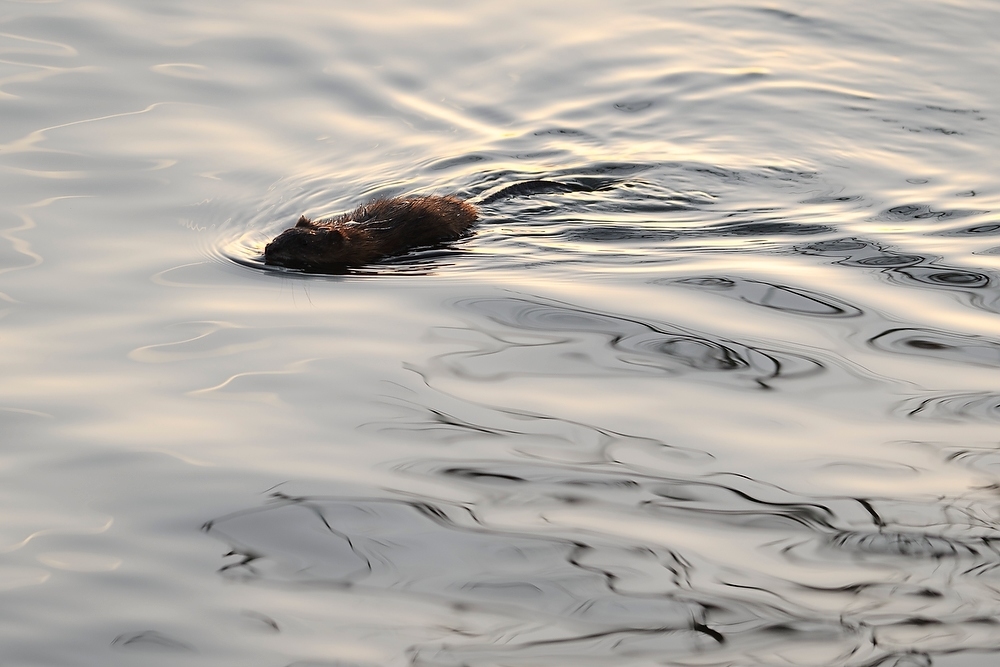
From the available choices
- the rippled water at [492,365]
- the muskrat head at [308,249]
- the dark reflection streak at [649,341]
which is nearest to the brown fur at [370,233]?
the muskrat head at [308,249]

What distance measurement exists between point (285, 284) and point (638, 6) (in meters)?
5.88

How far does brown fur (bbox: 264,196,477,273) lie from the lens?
583cm

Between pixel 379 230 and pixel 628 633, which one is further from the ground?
pixel 379 230

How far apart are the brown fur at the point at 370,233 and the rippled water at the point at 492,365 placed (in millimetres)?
167

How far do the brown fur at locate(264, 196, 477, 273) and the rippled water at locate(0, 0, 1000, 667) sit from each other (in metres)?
0.17

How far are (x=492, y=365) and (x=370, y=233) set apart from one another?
2.15 m

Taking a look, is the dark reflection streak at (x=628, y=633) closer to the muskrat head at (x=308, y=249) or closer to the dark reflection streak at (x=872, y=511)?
the dark reflection streak at (x=872, y=511)

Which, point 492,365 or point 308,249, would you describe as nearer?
point 492,365

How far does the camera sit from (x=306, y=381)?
170 inches

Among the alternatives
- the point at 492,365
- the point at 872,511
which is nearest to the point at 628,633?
the point at 872,511

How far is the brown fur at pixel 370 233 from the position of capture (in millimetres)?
5832

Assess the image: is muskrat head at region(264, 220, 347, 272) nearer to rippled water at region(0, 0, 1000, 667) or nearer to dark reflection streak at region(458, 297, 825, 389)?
rippled water at region(0, 0, 1000, 667)

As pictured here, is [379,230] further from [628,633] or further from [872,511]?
[628,633]

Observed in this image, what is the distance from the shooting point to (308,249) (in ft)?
19.3
